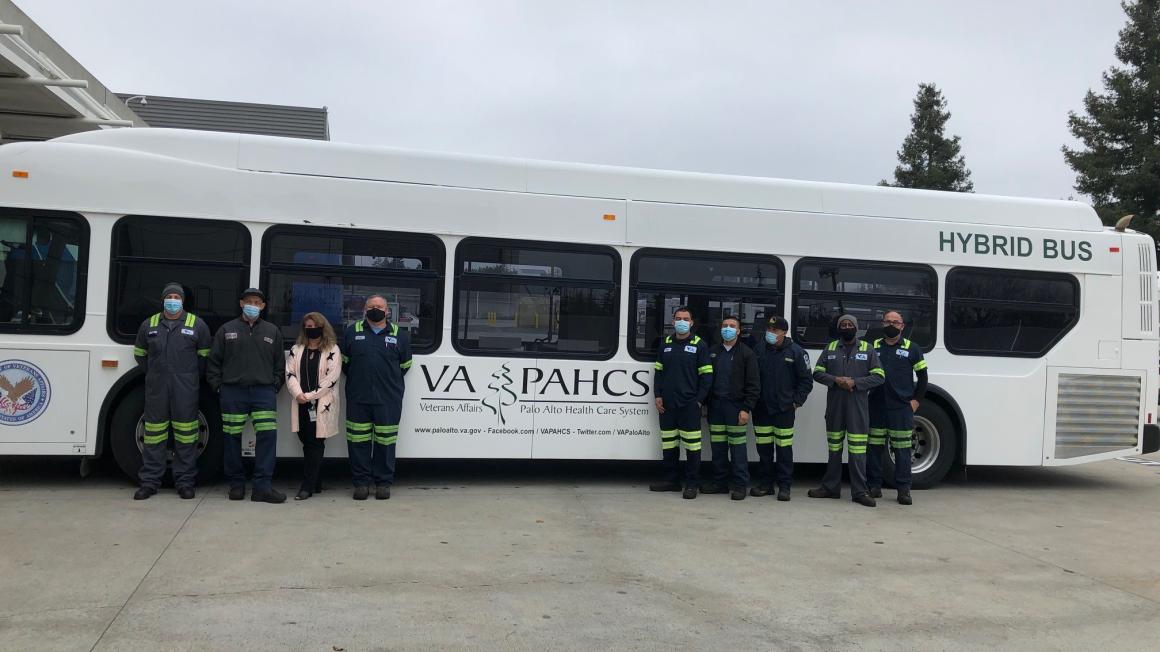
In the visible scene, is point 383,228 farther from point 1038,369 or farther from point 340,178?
point 1038,369

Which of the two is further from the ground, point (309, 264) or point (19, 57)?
point (19, 57)

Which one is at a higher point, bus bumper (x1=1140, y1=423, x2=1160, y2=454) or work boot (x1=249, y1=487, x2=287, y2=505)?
bus bumper (x1=1140, y1=423, x2=1160, y2=454)

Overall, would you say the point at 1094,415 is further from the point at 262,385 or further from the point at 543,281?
the point at 262,385

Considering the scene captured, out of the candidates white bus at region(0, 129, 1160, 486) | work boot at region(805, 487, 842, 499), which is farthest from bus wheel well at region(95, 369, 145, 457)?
work boot at region(805, 487, 842, 499)

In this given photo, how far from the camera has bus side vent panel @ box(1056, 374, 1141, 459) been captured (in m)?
8.16

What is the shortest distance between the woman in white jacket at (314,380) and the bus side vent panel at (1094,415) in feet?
23.7

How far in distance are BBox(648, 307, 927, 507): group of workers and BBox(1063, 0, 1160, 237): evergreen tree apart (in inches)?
964

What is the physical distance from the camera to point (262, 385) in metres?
6.55

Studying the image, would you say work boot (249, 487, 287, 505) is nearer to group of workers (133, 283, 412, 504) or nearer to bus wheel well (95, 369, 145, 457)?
group of workers (133, 283, 412, 504)

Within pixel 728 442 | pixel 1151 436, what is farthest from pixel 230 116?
pixel 1151 436

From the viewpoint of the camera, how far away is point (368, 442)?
6969mm

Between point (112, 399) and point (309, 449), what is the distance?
1667mm

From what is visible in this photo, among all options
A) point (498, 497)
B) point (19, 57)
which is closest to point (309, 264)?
point (498, 497)

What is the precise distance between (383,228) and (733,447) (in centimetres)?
383
